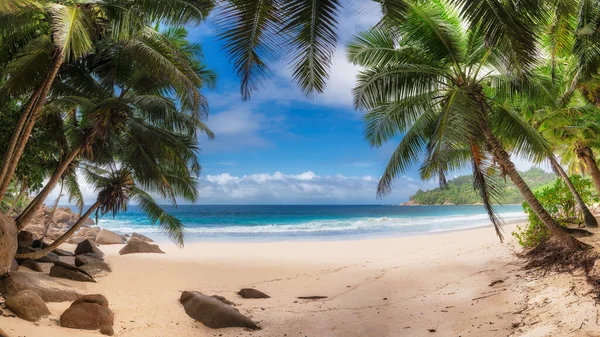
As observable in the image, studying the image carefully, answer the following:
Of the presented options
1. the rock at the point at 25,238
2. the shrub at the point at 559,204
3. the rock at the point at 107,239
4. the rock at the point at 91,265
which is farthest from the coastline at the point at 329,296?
A: the rock at the point at 107,239

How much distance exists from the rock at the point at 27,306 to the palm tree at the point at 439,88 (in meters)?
6.44

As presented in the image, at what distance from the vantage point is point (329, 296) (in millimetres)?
8844

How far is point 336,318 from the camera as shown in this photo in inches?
273

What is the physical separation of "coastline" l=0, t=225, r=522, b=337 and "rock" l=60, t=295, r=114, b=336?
152 millimetres

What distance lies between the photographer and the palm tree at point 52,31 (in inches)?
228

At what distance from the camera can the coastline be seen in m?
5.95

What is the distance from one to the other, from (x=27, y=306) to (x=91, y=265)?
539cm

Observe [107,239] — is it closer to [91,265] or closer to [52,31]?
[91,265]

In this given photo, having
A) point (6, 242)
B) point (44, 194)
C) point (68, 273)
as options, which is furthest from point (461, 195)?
point (6, 242)

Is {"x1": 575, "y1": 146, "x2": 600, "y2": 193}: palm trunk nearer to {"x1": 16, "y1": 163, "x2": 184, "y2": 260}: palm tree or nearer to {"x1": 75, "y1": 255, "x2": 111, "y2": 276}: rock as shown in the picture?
{"x1": 16, "y1": 163, "x2": 184, "y2": 260}: palm tree

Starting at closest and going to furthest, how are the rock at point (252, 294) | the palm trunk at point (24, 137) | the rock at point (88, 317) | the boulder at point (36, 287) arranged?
the rock at point (88, 317) < the boulder at point (36, 287) < the palm trunk at point (24, 137) < the rock at point (252, 294)

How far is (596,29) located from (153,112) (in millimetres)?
9116

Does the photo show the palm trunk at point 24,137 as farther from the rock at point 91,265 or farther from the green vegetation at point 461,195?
the green vegetation at point 461,195

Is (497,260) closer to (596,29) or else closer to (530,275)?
(530,275)
